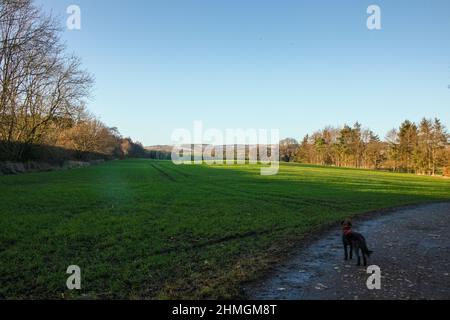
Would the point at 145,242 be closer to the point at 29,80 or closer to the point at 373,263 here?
the point at 373,263

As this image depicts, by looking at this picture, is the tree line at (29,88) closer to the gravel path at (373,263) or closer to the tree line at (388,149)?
the gravel path at (373,263)

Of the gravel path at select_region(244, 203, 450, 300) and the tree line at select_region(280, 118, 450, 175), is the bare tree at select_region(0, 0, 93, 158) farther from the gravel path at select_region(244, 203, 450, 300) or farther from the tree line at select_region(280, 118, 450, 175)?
the tree line at select_region(280, 118, 450, 175)

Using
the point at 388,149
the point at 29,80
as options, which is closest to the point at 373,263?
the point at 29,80

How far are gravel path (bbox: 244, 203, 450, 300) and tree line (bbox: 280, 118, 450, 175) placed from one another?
7056 cm

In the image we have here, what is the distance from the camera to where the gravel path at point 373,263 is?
641cm

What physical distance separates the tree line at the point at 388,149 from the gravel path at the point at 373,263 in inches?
2778

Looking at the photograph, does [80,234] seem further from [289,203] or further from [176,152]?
[176,152]

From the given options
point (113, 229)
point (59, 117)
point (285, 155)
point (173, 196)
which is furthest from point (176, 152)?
point (113, 229)

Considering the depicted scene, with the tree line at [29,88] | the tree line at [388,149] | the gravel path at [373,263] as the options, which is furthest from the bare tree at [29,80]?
the tree line at [388,149]

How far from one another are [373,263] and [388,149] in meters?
99.3

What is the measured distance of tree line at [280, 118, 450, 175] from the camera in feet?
258

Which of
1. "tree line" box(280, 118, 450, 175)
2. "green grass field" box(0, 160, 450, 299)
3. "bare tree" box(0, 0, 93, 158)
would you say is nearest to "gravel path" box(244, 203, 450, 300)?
"green grass field" box(0, 160, 450, 299)

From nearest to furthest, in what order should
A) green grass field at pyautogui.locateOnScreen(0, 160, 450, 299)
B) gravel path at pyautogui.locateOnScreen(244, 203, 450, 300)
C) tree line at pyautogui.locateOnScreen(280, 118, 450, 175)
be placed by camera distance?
gravel path at pyautogui.locateOnScreen(244, 203, 450, 300), green grass field at pyautogui.locateOnScreen(0, 160, 450, 299), tree line at pyautogui.locateOnScreen(280, 118, 450, 175)

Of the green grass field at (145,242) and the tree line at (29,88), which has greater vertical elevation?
the tree line at (29,88)
